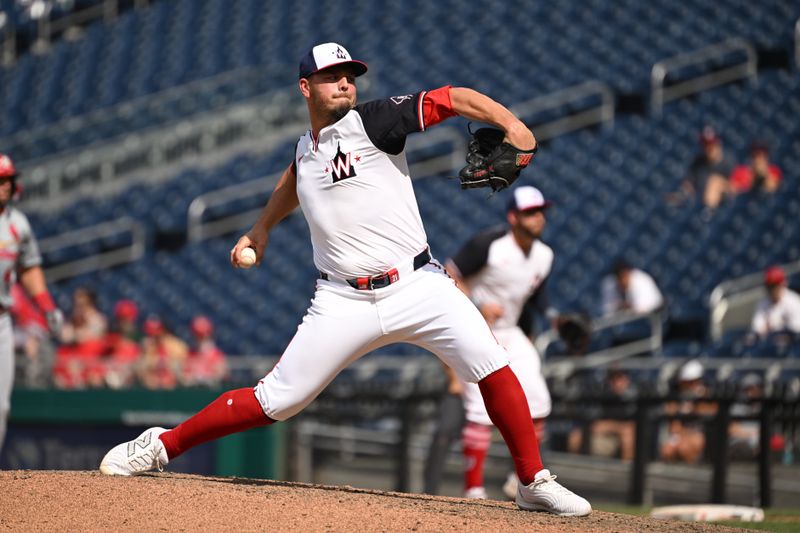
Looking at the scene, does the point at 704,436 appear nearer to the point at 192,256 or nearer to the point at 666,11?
the point at 192,256

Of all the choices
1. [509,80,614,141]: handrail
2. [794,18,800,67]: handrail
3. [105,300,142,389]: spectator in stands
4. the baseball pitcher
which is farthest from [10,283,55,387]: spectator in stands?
[794,18,800,67]: handrail

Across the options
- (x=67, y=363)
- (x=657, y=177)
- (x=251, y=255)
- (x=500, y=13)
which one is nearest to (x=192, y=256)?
(x=67, y=363)

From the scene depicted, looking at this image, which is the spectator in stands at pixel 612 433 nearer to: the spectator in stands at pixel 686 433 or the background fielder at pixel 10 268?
the spectator in stands at pixel 686 433

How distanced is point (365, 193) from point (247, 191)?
35.0ft

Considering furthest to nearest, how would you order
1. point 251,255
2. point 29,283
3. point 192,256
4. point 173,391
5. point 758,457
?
point 192,256 → point 173,391 → point 758,457 → point 29,283 → point 251,255

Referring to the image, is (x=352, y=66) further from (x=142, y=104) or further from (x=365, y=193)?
(x=142, y=104)

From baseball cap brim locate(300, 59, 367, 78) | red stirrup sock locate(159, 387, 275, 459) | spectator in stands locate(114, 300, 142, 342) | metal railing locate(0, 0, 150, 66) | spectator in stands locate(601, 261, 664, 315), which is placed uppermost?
metal railing locate(0, 0, 150, 66)

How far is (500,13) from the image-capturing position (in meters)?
19.4

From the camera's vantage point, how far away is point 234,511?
445 cm

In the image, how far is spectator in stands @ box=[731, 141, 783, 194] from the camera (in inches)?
569

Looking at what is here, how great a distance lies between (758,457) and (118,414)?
5069 mm

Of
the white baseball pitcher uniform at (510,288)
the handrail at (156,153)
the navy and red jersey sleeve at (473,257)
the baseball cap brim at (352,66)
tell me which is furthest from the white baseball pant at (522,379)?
the handrail at (156,153)

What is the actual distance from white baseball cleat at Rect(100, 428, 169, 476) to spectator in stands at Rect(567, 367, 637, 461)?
5.15 meters

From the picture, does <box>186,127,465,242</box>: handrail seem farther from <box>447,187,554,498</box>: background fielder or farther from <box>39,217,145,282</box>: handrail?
<box>447,187,554,498</box>: background fielder
